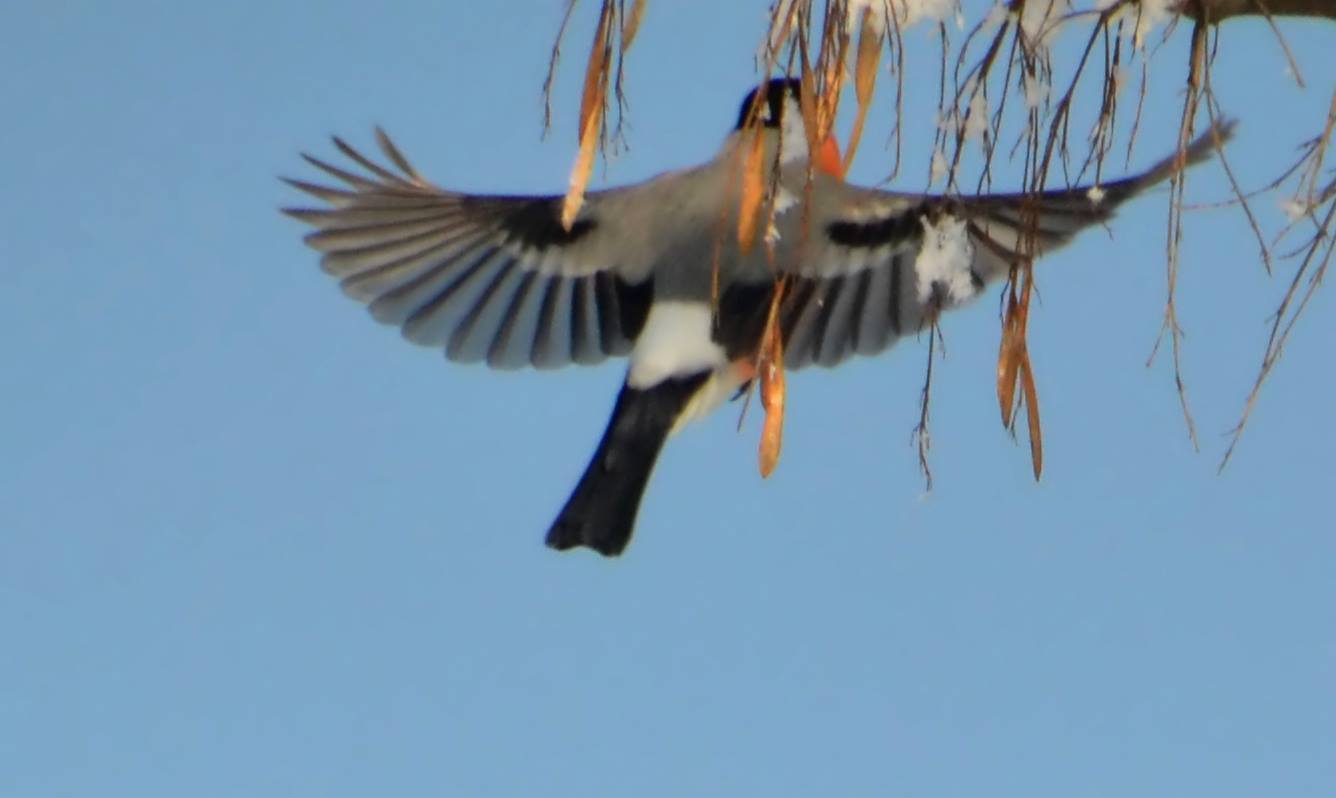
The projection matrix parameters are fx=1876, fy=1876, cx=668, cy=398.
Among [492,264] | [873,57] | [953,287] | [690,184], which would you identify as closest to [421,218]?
[492,264]

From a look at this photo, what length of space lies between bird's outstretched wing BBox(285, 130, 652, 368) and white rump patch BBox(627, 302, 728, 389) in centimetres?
25

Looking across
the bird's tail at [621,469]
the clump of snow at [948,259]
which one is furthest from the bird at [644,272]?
the clump of snow at [948,259]

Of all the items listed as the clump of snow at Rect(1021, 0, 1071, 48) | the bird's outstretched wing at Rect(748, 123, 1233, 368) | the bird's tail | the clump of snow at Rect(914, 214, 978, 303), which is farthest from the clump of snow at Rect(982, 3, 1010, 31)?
the bird's tail

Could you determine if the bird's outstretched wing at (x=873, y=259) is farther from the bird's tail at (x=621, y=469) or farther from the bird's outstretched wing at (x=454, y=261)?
the bird's outstretched wing at (x=454, y=261)

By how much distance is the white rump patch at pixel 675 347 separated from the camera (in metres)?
2.33

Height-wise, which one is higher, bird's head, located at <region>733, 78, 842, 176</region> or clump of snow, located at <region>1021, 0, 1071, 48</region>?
bird's head, located at <region>733, 78, 842, 176</region>

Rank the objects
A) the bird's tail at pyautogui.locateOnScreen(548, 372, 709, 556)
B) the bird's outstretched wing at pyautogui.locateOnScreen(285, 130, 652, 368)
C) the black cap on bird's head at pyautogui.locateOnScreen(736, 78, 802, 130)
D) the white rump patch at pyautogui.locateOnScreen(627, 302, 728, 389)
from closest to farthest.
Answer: the black cap on bird's head at pyautogui.locateOnScreen(736, 78, 802, 130)
the bird's tail at pyautogui.locateOnScreen(548, 372, 709, 556)
the white rump patch at pyautogui.locateOnScreen(627, 302, 728, 389)
the bird's outstretched wing at pyautogui.locateOnScreen(285, 130, 652, 368)

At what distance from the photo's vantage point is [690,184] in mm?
2309

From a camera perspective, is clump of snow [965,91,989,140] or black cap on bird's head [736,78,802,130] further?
black cap on bird's head [736,78,802,130]

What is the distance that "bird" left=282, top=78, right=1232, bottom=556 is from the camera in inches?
88.5

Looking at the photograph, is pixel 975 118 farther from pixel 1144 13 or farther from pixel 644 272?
pixel 644 272

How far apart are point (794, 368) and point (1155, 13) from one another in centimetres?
131

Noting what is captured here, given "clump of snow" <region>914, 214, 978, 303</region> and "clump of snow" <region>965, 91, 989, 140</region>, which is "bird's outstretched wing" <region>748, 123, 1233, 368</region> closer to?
"clump of snow" <region>914, 214, 978, 303</region>

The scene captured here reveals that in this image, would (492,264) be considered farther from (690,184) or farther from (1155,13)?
(1155,13)
